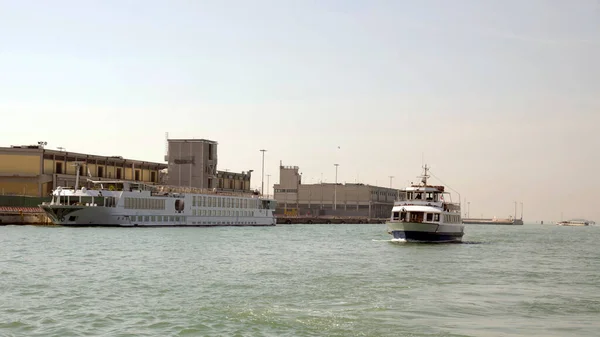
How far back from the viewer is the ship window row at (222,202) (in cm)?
14098

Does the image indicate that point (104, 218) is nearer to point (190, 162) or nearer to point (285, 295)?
point (190, 162)

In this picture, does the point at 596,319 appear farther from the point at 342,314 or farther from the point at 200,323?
the point at 200,323

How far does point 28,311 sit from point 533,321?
18355 millimetres

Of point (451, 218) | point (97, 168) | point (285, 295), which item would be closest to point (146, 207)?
point (97, 168)

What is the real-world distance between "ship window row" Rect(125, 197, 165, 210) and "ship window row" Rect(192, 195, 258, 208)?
11.6 meters

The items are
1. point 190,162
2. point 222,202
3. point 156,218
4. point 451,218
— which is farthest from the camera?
point 190,162

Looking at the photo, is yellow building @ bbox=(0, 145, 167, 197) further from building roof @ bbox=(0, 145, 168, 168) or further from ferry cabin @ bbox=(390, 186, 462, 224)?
ferry cabin @ bbox=(390, 186, 462, 224)

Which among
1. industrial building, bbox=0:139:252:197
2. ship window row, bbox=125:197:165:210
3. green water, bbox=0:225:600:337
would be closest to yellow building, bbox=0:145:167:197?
industrial building, bbox=0:139:252:197

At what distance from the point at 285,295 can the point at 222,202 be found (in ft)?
379

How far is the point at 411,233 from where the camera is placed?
78.3 metres

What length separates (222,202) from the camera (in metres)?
150

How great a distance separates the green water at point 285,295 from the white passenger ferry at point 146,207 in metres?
54.1

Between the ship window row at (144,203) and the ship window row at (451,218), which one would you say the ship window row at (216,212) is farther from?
the ship window row at (451,218)

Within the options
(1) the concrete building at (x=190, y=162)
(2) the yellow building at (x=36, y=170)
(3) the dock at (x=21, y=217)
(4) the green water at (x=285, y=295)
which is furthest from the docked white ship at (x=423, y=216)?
(1) the concrete building at (x=190, y=162)
